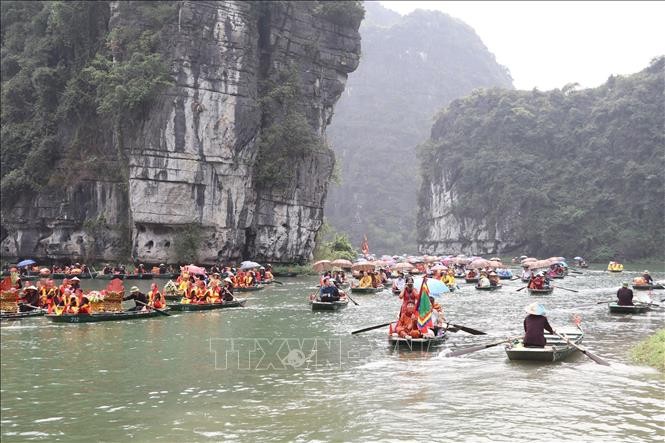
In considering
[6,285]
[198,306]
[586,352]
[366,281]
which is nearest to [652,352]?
[586,352]

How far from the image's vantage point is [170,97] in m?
38.0

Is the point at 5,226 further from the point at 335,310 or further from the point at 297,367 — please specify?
the point at 297,367

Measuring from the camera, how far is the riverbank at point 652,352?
1198cm

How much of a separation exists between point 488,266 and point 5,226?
2967 cm

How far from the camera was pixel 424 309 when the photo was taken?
1393 cm

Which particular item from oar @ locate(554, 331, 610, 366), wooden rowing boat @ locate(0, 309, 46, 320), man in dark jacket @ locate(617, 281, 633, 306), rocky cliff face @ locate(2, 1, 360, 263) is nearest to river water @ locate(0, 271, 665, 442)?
oar @ locate(554, 331, 610, 366)

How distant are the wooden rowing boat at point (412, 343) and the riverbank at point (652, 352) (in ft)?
12.8

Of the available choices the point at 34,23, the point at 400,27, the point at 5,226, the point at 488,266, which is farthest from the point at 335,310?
the point at 400,27

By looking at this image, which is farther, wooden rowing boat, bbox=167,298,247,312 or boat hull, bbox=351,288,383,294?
boat hull, bbox=351,288,383,294

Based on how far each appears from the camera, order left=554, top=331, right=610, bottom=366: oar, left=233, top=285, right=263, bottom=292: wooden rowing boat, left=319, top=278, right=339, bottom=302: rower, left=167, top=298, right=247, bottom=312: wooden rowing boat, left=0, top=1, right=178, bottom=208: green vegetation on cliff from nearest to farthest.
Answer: left=554, top=331, right=610, bottom=366: oar → left=167, top=298, right=247, bottom=312: wooden rowing boat → left=319, top=278, right=339, bottom=302: rower → left=233, top=285, right=263, bottom=292: wooden rowing boat → left=0, top=1, right=178, bottom=208: green vegetation on cliff

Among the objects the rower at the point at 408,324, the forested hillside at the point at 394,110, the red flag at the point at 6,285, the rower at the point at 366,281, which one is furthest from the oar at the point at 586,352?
the forested hillside at the point at 394,110

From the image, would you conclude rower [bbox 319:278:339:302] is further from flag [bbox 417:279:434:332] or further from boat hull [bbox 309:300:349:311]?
flag [bbox 417:279:434:332]

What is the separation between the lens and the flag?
13.7m

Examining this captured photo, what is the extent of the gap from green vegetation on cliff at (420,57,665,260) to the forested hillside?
76.3ft
